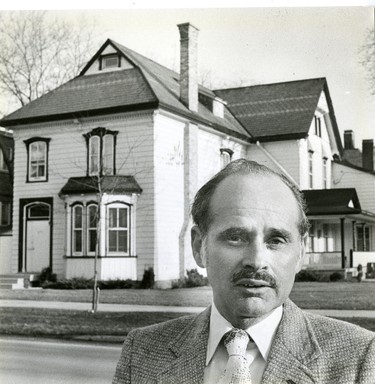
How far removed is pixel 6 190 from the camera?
90.7 inches

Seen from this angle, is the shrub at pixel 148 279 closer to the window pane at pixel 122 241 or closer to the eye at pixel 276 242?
the window pane at pixel 122 241

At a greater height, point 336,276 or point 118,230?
point 118,230

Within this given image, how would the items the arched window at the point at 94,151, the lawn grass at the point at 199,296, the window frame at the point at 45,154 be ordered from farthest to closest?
1. the window frame at the point at 45,154
2. the arched window at the point at 94,151
3. the lawn grass at the point at 199,296

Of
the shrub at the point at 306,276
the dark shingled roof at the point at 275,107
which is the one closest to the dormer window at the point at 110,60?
the dark shingled roof at the point at 275,107

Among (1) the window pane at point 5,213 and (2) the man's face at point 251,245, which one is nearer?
(2) the man's face at point 251,245

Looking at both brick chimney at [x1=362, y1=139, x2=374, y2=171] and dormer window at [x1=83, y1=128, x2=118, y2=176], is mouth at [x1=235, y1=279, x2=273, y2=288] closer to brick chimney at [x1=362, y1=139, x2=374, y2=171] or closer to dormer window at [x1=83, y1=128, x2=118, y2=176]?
brick chimney at [x1=362, y1=139, x2=374, y2=171]

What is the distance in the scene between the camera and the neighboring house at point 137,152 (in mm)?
1978

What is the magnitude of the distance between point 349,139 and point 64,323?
1308 millimetres

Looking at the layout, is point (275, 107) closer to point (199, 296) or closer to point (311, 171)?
point (311, 171)

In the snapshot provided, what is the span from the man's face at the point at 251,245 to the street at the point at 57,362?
1.02m

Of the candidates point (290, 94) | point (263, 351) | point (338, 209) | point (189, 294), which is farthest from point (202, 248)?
point (290, 94)

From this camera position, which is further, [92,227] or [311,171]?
[92,227]

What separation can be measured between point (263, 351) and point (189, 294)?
0.86 metres

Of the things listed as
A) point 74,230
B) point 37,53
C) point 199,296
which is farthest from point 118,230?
point 37,53
